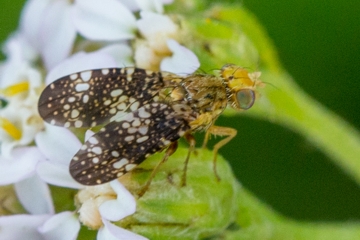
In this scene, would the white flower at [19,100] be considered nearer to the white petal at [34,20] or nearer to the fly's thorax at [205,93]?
the white petal at [34,20]

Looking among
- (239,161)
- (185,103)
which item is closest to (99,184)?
(185,103)

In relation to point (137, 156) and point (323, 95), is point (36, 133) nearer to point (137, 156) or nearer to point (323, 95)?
point (137, 156)

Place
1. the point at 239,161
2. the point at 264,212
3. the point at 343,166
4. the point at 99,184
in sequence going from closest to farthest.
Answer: the point at 99,184 < the point at 264,212 < the point at 343,166 < the point at 239,161

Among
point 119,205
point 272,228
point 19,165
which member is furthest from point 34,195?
point 272,228

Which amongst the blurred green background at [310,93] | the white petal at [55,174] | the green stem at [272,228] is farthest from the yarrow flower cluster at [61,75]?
the blurred green background at [310,93]

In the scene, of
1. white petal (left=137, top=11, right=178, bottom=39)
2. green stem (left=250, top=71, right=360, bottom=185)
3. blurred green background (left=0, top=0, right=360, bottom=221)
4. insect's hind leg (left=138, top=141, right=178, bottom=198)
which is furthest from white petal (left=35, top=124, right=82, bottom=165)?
blurred green background (left=0, top=0, right=360, bottom=221)
